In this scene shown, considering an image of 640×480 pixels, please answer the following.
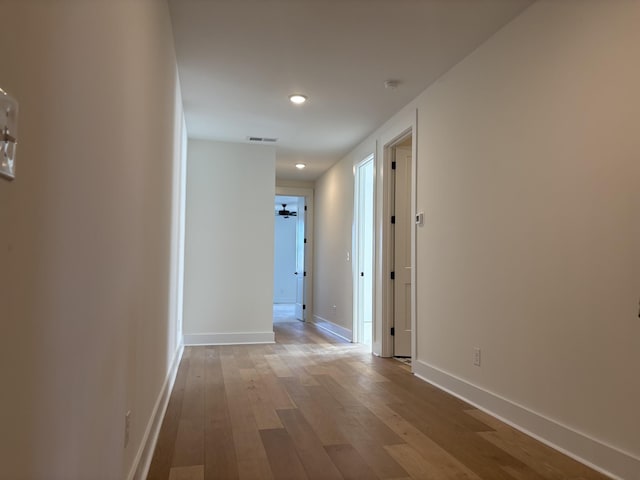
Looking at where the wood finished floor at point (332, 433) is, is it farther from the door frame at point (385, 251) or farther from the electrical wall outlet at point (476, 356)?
the door frame at point (385, 251)

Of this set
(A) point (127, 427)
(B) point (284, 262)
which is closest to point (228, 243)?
(A) point (127, 427)

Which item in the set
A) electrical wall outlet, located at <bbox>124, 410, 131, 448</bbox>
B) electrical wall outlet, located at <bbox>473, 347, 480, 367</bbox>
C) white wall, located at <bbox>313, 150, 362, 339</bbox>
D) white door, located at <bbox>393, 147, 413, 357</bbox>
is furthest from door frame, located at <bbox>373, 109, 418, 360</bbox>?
electrical wall outlet, located at <bbox>124, 410, 131, 448</bbox>

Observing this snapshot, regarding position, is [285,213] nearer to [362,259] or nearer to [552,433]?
[362,259]

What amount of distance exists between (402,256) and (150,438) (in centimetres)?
326

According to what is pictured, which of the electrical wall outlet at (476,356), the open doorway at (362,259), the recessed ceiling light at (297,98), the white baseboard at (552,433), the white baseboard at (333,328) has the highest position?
the recessed ceiling light at (297,98)

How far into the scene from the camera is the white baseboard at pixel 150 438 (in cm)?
192

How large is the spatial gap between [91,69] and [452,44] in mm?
2774

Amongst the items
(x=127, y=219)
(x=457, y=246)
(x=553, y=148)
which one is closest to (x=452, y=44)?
(x=553, y=148)

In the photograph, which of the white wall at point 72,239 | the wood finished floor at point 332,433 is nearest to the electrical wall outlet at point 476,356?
the wood finished floor at point 332,433

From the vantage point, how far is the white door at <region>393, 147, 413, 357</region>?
16.2ft

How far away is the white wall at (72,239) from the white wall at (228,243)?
12.6 feet

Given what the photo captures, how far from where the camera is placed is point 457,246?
3492 mm

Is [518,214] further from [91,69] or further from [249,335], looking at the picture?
[249,335]

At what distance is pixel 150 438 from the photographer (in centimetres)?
234
